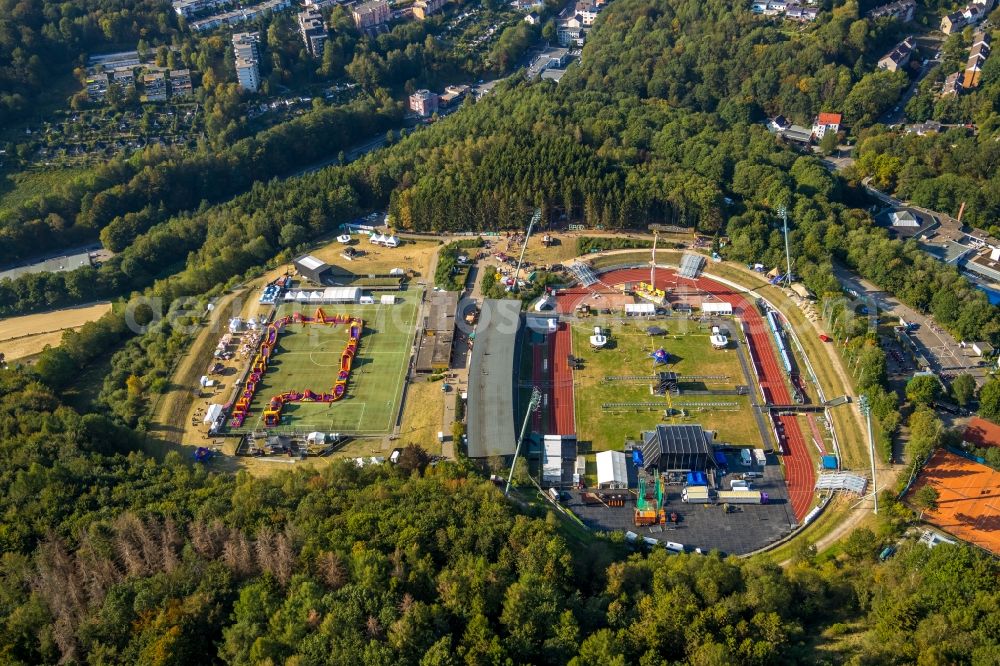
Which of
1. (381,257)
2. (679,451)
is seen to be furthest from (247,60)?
(679,451)

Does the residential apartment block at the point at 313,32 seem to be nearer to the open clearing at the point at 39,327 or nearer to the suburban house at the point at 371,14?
the suburban house at the point at 371,14

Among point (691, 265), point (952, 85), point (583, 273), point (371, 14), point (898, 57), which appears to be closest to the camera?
point (583, 273)

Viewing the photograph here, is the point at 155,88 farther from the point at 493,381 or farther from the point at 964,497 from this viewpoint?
the point at 964,497

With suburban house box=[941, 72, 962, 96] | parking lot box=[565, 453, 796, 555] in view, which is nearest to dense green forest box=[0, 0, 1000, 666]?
parking lot box=[565, 453, 796, 555]

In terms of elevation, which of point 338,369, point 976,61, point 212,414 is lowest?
point 212,414

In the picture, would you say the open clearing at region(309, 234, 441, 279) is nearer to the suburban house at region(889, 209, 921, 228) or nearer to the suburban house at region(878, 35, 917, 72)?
the suburban house at region(889, 209, 921, 228)

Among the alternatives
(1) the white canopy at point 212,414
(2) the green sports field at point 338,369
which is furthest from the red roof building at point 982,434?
(1) the white canopy at point 212,414
